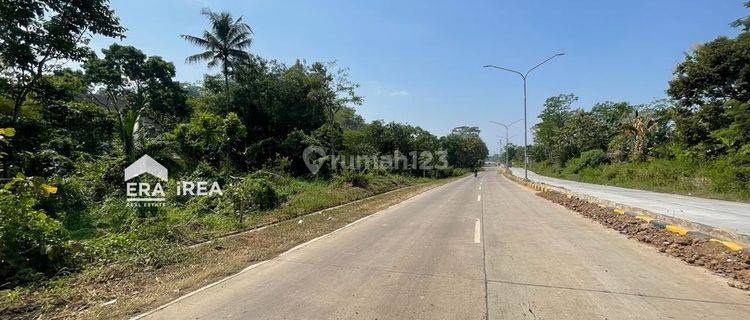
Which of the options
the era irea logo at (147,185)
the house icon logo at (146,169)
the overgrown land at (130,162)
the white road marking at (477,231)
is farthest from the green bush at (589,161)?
the house icon logo at (146,169)

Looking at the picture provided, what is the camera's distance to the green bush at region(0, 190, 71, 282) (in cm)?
613

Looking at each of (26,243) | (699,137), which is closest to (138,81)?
(26,243)

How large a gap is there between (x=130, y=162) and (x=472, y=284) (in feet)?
43.9

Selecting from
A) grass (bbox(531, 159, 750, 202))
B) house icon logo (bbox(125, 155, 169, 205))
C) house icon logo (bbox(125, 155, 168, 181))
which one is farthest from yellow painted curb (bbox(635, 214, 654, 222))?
house icon logo (bbox(125, 155, 168, 181))

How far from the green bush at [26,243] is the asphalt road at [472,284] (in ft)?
10.2

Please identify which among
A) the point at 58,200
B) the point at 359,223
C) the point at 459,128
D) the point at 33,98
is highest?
the point at 459,128

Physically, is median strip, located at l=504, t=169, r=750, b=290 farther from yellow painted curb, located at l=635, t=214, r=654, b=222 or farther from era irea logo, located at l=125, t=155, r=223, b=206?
era irea logo, located at l=125, t=155, r=223, b=206

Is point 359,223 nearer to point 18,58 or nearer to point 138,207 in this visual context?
point 138,207

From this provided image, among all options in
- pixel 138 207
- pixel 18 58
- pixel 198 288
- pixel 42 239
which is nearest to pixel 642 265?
pixel 198 288

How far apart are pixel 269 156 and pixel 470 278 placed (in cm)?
2882

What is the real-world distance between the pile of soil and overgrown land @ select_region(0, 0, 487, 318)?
7.71m

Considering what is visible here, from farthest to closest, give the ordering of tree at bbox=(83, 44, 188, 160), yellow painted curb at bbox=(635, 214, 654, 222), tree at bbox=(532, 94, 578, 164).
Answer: tree at bbox=(532, 94, 578, 164) → tree at bbox=(83, 44, 188, 160) → yellow painted curb at bbox=(635, 214, 654, 222)

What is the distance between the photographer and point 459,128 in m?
163

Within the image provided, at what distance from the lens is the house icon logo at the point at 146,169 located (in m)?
14.4
